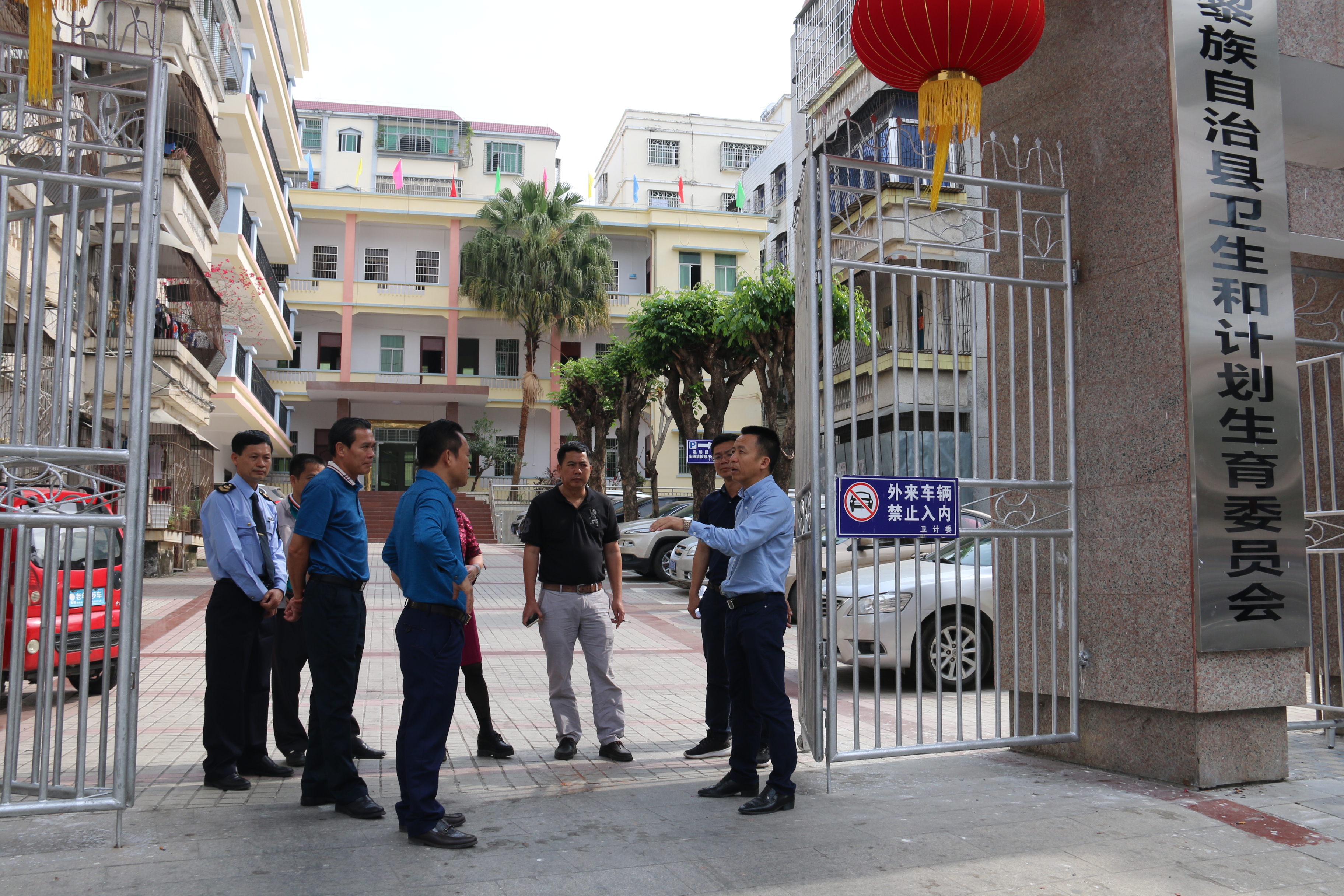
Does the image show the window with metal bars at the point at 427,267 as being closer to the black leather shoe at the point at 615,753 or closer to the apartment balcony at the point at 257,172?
the apartment balcony at the point at 257,172

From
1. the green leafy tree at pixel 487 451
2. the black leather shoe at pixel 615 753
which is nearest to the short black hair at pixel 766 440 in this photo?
the black leather shoe at pixel 615 753

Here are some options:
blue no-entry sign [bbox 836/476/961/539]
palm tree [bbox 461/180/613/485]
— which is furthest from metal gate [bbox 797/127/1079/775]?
palm tree [bbox 461/180/613/485]

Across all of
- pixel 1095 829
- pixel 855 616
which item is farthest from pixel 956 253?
pixel 1095 829

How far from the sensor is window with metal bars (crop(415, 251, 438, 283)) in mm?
39938

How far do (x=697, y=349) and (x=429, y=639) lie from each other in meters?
16.4

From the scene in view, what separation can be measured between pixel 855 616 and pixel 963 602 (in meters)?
3.85

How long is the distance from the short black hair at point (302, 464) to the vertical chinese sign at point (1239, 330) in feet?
16.4

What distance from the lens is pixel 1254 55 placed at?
575 cm

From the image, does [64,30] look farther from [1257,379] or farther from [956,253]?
[1257,379]

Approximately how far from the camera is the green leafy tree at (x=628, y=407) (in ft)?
88.0

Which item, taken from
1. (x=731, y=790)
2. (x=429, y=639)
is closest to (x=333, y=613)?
(x=429, y=639)

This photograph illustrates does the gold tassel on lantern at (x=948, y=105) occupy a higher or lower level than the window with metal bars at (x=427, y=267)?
lower

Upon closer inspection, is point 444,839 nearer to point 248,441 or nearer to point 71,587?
point 248,441

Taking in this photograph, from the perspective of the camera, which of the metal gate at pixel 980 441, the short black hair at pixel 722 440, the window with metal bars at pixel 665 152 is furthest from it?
the window with metal bars at pixel 665 152
